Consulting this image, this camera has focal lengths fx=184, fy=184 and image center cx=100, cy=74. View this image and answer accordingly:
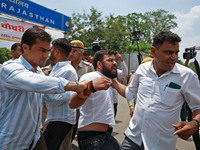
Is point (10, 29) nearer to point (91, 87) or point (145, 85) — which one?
point (145, 85)

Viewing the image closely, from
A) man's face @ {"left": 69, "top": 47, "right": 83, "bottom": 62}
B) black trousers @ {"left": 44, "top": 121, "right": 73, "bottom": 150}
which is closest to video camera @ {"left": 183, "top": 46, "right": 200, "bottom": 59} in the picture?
man's face @ {"left": 69, "top": 47, "right": 83, "bottom": 62}

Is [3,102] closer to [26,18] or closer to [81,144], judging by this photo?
[81,144]

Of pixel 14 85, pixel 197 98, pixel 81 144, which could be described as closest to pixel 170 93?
pixel 197 98

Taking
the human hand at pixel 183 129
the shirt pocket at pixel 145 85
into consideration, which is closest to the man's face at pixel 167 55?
the shirt pocket at pixel 145 85

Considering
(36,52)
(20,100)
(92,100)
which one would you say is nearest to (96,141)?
(92,100)

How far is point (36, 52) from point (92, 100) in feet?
2.87

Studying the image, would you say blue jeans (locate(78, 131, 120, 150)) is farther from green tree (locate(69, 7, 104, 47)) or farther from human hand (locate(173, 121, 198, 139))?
green tree (locate(69, 7, 104, 47))

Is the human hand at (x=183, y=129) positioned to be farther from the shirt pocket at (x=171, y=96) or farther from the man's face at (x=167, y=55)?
the man's face at (x=167, y=55)

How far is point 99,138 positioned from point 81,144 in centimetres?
23

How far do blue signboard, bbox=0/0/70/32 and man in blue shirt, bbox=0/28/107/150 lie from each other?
8115 mm

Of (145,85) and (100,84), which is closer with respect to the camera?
(100,84)

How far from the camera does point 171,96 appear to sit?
1945 mm

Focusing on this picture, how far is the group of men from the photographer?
4.88 feet

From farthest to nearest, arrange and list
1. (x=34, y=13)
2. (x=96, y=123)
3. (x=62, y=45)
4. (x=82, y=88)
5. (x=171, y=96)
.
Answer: (x=34, y=13), (x=62, y=45), (x=96, y=123), (x=171, y=96), (x=82, y=88)
